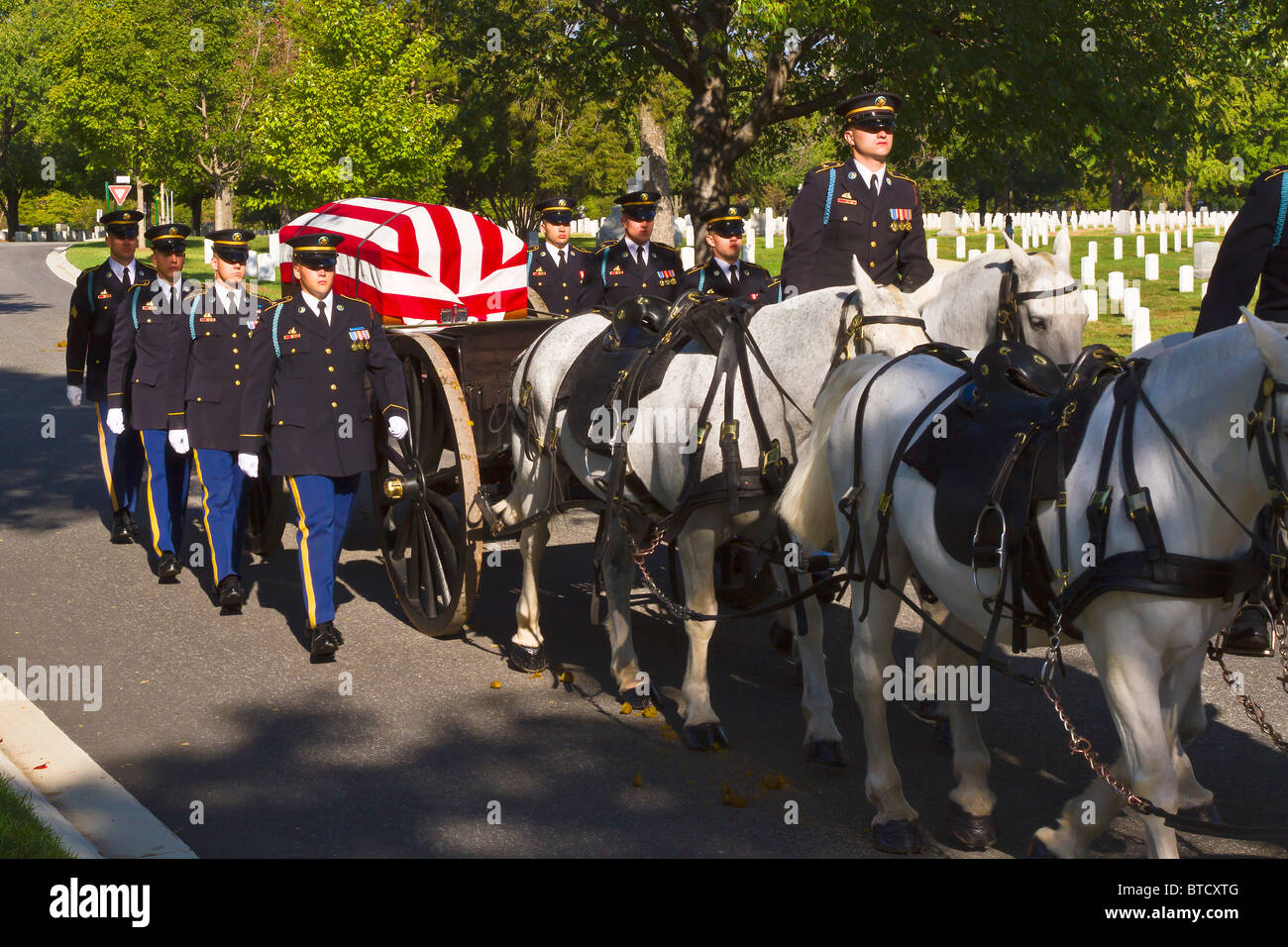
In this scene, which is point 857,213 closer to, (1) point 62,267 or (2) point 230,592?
(2) point 230,592

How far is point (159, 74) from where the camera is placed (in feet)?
142

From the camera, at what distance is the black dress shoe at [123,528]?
952 cm

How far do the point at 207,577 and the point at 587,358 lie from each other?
134 inches

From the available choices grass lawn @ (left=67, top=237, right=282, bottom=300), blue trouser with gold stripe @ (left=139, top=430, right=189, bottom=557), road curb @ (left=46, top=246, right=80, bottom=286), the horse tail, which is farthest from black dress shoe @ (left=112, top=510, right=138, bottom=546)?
road curb @ (left=46, top=246, right=80, bottom=286)

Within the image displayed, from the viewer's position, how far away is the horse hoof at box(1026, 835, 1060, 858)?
14.4 ft

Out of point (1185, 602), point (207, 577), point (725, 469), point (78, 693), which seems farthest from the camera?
point (207, 577)

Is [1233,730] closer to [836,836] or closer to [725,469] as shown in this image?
[836,836]

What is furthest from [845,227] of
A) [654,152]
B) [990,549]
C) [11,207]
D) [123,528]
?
[11,207]

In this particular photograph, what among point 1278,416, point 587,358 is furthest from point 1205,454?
point 587,358

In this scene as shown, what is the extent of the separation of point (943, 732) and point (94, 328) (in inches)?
274

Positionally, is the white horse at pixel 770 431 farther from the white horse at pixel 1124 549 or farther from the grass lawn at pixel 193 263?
the grass lawn at pixel 193 263

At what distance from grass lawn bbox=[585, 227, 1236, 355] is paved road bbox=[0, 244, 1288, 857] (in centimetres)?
214

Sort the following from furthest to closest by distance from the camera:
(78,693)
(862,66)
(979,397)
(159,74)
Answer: (159,74)
(862,66)
(78,693)
(979,397)

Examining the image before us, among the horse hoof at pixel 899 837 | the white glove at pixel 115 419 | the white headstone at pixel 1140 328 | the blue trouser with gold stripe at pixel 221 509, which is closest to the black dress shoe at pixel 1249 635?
the horse hoof at pixel 899 837
